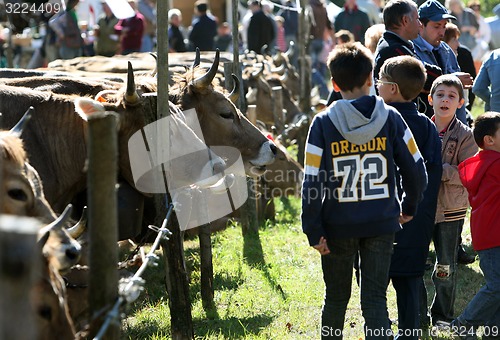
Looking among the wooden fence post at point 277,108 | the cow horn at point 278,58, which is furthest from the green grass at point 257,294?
the cow horn at point 278,58

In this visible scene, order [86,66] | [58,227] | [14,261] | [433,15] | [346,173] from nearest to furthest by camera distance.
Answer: [14,261], [58,227], [346,173], [433,15], [86,66]

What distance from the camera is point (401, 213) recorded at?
5.14 metres

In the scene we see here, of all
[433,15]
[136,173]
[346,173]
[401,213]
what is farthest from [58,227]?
[433,15]

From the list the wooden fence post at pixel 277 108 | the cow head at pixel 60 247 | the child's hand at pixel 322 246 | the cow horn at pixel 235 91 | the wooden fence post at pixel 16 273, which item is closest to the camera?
the wooden fence post at pixel 16 273

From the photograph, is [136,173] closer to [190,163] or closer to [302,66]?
[190,163]

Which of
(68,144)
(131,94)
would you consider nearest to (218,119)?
(131,94)

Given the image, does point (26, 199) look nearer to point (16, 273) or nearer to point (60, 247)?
point (60, 247)

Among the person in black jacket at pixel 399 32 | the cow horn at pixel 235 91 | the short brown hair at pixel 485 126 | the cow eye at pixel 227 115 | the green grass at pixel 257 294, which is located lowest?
the green grass at pixel 257 294

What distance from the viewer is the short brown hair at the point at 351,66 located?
4.95 meters

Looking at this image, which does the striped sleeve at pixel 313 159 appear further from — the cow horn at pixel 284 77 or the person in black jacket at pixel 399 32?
the cow horn at pixel 284 77

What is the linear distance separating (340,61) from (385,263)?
47.5 inches

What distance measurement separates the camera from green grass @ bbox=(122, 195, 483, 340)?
637cm

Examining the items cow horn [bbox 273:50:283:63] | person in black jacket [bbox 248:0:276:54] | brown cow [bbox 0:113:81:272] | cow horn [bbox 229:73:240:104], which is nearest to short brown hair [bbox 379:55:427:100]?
brown cow [bbox 0:113:81:272]

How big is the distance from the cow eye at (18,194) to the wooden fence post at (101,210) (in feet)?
3.11
